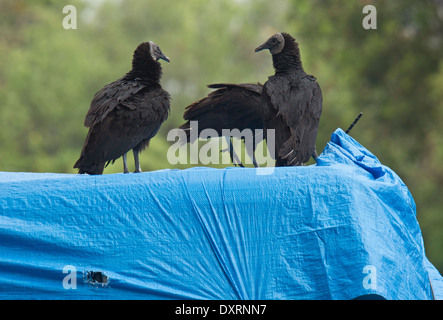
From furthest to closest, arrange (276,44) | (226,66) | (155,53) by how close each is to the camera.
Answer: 1. (226,66)
2. (276,44)
3. (155,53)

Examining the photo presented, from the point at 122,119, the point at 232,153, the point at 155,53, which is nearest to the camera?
the point at 122,119

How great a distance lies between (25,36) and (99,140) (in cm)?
1778

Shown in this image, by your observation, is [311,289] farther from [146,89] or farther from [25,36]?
[25,36]

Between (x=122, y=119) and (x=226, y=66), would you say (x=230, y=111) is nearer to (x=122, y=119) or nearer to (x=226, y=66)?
(x=122, y=119)

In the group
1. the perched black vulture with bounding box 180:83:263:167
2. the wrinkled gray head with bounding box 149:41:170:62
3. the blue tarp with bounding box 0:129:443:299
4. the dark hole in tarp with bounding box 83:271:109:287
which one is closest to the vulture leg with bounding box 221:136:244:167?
the perched black vulture with bounding box 180:83:263:167

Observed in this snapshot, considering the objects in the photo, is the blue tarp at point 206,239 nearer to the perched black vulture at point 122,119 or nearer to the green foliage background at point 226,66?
the perched black vulture at point 122,119

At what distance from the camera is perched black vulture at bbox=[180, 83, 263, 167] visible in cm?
512

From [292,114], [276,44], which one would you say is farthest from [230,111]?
[292,114]

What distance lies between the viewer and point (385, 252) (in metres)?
3.02

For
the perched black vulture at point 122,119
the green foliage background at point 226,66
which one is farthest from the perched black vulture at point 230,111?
the green foliage background at point 226,66

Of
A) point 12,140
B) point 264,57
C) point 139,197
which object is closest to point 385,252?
point 139,197

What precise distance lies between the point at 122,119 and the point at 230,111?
51.5 inches

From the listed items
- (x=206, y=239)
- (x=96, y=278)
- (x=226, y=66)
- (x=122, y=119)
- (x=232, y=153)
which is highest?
(x=226, y=66)

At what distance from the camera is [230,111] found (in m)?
5.18
